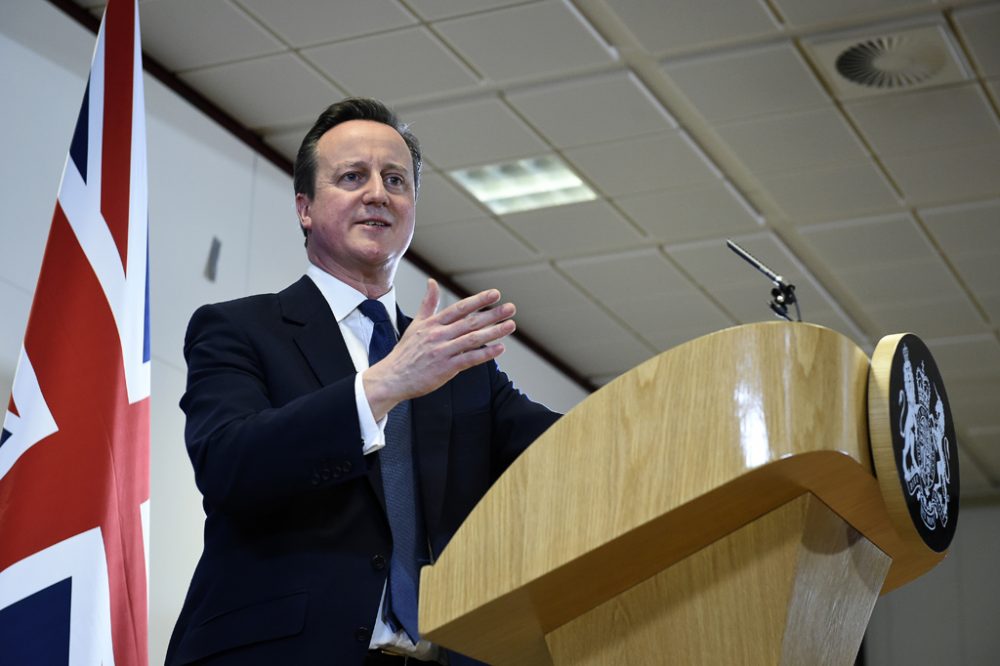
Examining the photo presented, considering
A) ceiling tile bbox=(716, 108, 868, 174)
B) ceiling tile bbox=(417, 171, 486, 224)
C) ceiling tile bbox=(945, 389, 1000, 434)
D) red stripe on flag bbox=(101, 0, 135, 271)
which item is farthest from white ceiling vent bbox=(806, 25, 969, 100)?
ceiling tile bbox=(945, 389, 1000, 434)

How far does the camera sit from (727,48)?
16.6 ft

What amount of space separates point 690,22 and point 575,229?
5.85 ft

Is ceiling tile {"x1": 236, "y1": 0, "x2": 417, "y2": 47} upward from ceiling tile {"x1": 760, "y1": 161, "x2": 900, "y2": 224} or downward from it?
upward

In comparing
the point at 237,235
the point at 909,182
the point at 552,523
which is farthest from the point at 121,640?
the point at 909,182

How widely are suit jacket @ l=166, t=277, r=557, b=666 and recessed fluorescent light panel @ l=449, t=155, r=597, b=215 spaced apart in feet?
14.1

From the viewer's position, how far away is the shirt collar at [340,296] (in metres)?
1.78

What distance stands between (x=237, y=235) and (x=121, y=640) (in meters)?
2.68

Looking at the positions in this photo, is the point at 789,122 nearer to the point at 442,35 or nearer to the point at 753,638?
the point at 442,35

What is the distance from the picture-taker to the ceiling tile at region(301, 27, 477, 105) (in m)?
5.07

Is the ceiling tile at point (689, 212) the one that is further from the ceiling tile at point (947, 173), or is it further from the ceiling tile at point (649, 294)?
the ceiling tile at point (947, 173)

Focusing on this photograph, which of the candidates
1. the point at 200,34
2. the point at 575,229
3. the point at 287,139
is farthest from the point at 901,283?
the point at 200,34

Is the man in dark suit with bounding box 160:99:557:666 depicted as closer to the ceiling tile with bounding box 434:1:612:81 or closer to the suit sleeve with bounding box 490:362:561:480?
the suit sleeve with bounding box 490:362:561:480

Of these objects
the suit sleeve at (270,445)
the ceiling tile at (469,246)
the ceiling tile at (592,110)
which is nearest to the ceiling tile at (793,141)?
the ceiling tile at (592,110)

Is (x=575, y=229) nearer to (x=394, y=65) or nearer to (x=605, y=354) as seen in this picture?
(x=394, y=65)
